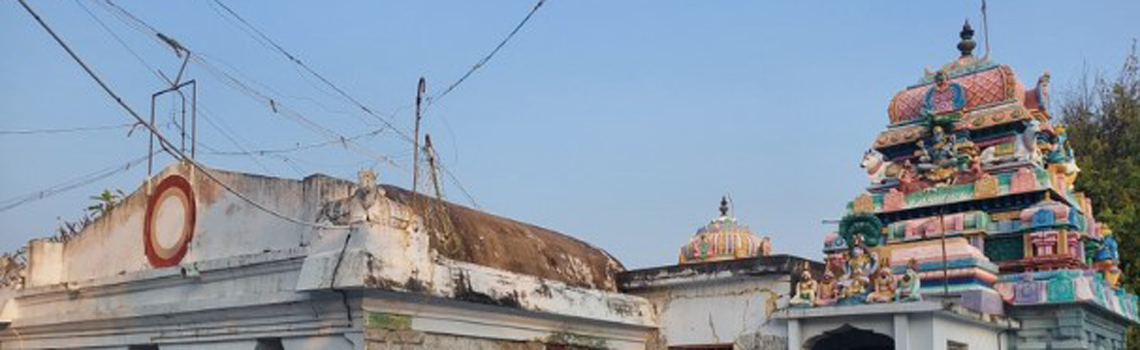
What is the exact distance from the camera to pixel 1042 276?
51.0 feet

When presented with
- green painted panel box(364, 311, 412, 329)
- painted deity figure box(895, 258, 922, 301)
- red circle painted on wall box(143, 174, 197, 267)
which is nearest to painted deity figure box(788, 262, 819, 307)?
painted deity figure box(895, 258, 922, 301)

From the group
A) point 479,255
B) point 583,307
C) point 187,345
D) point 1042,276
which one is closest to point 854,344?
point 1042,276

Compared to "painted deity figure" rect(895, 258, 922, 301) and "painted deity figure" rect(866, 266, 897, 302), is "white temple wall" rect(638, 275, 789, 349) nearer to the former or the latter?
"painted deity figure" rect(866, 266, 897, 302)

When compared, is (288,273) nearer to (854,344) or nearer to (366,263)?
(366,263)

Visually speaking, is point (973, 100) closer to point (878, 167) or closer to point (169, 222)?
point (878, 167)

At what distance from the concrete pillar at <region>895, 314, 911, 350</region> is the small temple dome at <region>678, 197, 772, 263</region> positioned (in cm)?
614

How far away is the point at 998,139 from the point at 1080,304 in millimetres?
3954

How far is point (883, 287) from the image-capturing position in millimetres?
13016

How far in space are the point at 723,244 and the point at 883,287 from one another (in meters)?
6.00

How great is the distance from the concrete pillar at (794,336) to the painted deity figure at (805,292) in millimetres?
231

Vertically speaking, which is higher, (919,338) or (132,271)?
(132,271)

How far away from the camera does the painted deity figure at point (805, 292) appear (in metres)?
13.4

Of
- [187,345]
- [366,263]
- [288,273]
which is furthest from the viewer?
[187,345]

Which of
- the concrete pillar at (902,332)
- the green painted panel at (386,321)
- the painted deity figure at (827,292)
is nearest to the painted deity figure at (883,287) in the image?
the concrete pillar at (902,332)
